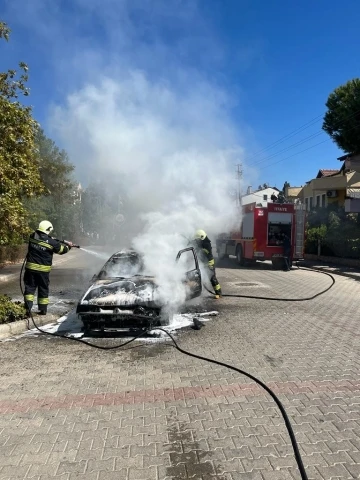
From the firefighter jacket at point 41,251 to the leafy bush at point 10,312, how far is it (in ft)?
2.50

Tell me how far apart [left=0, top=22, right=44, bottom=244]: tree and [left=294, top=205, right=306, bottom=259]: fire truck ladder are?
10641mm

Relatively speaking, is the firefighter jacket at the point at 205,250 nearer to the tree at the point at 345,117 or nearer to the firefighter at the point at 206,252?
the firefighter at the point at 206,252

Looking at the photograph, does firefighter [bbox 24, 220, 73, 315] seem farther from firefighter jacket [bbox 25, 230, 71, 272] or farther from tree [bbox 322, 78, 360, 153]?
tree [bbox 322, 78, 360, 153]

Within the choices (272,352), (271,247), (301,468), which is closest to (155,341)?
(272,352)

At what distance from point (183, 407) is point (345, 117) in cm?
1898

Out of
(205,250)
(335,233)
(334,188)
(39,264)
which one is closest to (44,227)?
(39,264)

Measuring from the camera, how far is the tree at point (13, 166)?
7.72m

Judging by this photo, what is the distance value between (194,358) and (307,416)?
6.17 feet

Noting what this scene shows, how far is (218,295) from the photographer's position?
31.7ft

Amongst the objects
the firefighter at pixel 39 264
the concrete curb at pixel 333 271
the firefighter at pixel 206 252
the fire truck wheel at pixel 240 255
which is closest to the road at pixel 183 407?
the firefighter at pixel 39 264

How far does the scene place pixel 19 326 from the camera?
21.4 ft

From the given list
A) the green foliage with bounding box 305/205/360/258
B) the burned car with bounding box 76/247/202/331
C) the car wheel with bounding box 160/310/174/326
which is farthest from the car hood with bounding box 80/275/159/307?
the green foliage with bounding box 305/205/360/258

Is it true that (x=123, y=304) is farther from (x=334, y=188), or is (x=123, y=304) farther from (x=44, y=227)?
(x=334, y=188)

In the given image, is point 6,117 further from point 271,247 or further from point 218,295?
point 271,247
